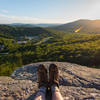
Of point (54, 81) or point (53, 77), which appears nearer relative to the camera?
point (54, 81)

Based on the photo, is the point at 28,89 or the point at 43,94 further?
the point at 28,89

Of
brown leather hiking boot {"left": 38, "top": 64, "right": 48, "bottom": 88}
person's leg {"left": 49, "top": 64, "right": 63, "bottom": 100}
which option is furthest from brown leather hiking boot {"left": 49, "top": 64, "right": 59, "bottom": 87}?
brown leather hiking boot {"left": 38, "top": 64, "right": 48, "bottom": 88}

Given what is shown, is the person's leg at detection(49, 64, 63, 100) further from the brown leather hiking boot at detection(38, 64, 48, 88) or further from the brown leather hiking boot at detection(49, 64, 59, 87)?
the brown leather hiking boot at detection(38, 64, 48, 88)

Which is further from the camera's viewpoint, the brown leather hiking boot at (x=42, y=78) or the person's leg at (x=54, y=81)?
the brown leather hiking boot at (x=42, y=78)

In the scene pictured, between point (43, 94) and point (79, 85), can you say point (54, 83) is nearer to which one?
point (43, 94)

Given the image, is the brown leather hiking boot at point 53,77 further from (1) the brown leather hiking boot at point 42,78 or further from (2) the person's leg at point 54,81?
(1) the brown leather hiking boot at point 42,78

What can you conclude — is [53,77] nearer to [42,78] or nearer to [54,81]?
[54,81]

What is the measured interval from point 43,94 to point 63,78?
217 cm

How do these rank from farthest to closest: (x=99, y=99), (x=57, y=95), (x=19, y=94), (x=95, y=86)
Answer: (x=95, y=86) < (x=19, y=94) < (x=99, y=99) < (x=57, y=95)

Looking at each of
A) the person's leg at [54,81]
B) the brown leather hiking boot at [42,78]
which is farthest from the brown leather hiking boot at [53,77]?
the brown leather hiking boot at [42,78]

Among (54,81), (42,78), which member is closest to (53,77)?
(54,81)

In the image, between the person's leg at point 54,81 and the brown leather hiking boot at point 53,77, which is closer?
the person's leg at point 54,81

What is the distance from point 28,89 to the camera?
3.73 meters

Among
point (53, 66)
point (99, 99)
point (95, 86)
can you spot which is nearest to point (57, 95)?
point (53, 66)
